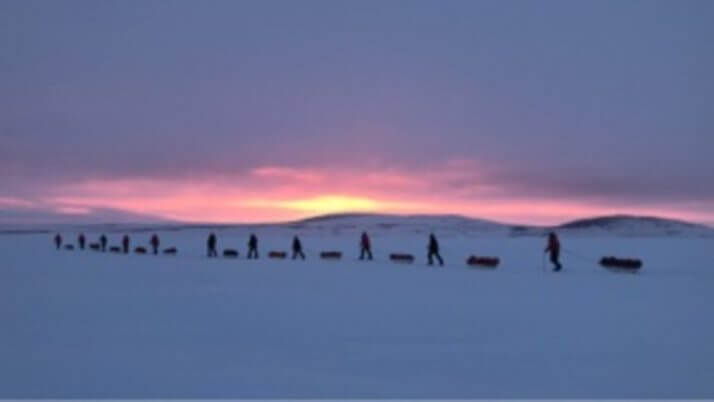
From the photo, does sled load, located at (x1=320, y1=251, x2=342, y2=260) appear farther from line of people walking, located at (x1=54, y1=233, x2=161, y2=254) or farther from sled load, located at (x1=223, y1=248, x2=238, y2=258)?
line of people walking, located at (x1=54, y1=233, x2=161, y2=254)

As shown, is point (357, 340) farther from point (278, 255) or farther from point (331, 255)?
point (278, 255)

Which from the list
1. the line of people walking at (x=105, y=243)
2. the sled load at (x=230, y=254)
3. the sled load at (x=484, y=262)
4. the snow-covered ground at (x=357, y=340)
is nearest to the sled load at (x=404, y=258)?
the sled load at (x=484, y=262)

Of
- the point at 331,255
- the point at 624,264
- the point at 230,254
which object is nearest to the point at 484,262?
the point at 624,264

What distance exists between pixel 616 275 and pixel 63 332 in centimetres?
1708

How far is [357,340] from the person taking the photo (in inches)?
417

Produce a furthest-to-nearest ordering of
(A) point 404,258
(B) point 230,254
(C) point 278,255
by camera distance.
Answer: (B) point 230,254, (C) point 278,255, (A) point 404,258

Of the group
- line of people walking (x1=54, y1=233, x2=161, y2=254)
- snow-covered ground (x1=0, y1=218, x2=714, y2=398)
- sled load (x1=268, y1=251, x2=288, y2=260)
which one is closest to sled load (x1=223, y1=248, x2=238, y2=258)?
sled load (x1=268, y1=251, x2=288, y2=260)

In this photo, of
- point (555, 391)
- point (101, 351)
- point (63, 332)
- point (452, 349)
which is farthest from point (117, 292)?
point (555, 391)

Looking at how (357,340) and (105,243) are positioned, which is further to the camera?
(105,243)

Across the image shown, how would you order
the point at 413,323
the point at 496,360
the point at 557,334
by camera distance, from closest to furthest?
the point at 496,360 → the point at 557,334 → the point at 413,323

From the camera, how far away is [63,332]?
11.1 m

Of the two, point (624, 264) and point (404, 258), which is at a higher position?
point (624, 264)

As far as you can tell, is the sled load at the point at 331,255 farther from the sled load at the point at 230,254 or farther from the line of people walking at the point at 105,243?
the line of people walking at the point at 105,243

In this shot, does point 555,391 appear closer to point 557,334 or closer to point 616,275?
point 557,334
